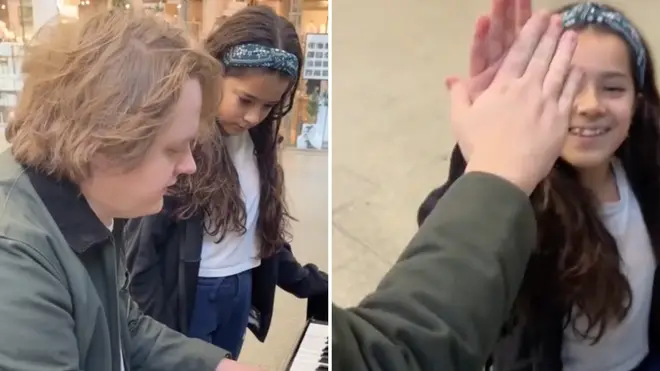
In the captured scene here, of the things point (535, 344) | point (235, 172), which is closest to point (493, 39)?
point (535, 344)

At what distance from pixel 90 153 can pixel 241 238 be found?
273mm

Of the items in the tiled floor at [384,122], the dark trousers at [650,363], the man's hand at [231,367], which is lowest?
the man's hand at [231,367]

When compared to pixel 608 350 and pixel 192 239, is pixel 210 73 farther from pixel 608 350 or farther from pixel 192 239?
pixel 608 350

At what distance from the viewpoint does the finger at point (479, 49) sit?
1.49 ft

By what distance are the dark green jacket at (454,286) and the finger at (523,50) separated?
7 cm

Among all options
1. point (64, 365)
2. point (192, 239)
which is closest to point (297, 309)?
point (192, 239)

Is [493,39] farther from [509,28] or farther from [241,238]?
[241,238]

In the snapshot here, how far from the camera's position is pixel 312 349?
834 mm

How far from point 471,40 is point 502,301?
0.65ft

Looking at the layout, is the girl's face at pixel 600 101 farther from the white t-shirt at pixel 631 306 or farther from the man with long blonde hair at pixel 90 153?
the man with long blonde hair at pixel 90 153

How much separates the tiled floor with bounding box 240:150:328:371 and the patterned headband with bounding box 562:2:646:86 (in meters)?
0.29

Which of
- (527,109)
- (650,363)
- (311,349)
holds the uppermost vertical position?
(527,109)

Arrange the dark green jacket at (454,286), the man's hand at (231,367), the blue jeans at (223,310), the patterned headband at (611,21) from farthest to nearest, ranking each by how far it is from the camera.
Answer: the blue jeans at (223,310)
the man's hand at (231,367)
the patterned headband at (611,21)
the dark green jacket at (454,286)

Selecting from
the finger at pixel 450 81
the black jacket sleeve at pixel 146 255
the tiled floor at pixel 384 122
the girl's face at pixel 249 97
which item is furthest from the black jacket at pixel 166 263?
the finger at pixel 450 81
